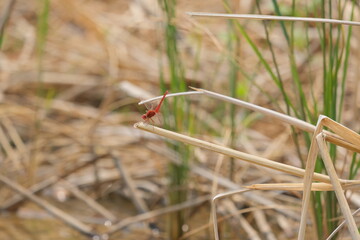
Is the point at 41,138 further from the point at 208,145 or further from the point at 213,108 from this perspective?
the point at 208,145

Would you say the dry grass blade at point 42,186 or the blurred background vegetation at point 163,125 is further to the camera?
the dry grass blade at point 42,186

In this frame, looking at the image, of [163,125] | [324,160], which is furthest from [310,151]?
[163,125]

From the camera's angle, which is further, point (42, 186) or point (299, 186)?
point (42, 186)

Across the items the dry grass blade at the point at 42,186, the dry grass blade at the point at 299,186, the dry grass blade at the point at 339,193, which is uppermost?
the dry grass blade at the point at 339,193

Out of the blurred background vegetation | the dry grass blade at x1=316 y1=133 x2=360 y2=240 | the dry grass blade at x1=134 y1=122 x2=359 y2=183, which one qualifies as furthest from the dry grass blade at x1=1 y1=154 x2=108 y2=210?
the dry grass blade at x1=316 y1=133 x2=360 y2=240

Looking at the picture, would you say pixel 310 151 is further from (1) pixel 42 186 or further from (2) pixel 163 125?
(1) pixel 42 186

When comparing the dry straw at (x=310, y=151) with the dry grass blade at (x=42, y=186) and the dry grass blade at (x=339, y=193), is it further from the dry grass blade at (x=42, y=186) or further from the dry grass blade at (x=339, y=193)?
the dry grass blade at (x=42, y=186)

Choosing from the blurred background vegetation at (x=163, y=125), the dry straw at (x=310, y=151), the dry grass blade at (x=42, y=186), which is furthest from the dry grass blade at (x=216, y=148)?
the dry grass blade at (x=42, y=186)

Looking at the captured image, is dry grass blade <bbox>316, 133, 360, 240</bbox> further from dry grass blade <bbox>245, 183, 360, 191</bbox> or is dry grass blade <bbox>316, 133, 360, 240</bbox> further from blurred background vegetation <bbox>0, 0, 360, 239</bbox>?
blurred background vegetation <bbox>0, 0, 360, 239</bbox>

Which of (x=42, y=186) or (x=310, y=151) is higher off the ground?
(x=310, y=151)

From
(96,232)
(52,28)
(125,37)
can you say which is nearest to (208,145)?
(96,232)

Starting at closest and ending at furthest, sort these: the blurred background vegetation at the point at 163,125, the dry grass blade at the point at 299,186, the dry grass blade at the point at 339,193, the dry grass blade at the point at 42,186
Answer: the dry grass blade at the point at 339,193 → the dry grass blade at the point at 299,186 → the blurred background vegetation at the point at 163,125 → the dry grass blade at the point at 42,186
